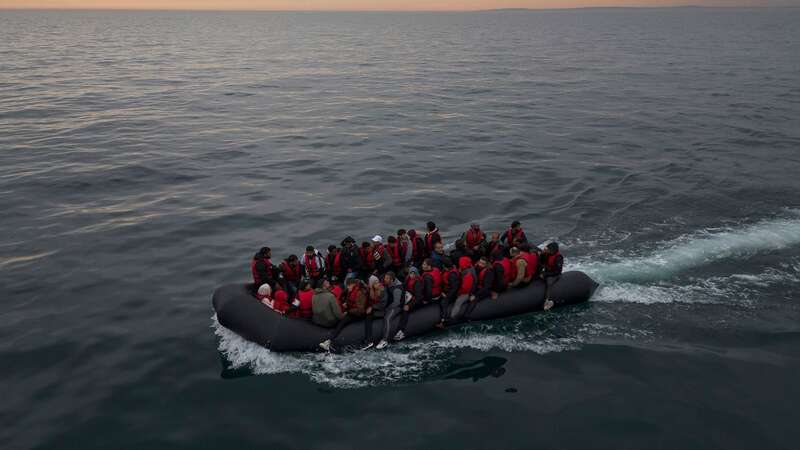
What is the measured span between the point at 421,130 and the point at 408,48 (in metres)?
84.1

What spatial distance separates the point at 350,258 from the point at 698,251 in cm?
1266

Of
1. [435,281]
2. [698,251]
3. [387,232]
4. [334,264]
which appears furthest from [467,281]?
[698,251]

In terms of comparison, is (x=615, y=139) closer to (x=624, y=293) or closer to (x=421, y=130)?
(x=421, y=130)

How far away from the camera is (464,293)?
15.6m

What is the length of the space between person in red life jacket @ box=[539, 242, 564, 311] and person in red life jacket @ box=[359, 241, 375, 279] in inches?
197

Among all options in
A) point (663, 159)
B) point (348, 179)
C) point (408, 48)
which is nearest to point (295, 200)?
point (348, 179)

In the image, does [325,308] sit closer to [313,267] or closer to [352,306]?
[352,306]

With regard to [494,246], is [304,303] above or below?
below

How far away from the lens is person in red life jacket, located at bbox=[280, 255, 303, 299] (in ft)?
52.6

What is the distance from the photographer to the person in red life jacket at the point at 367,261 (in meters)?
16.7

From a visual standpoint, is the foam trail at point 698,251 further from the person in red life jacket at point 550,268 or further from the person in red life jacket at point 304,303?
the person in red life jacket at point 304,303

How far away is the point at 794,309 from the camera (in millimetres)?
16625

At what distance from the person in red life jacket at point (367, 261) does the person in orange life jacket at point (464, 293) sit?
276 cm

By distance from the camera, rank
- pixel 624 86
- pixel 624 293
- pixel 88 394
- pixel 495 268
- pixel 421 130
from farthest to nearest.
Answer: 1. pixel 624 86
2. pixel 421 130
3. pixel 624 293
4. pixel 495 268
5. pixel 88 394
